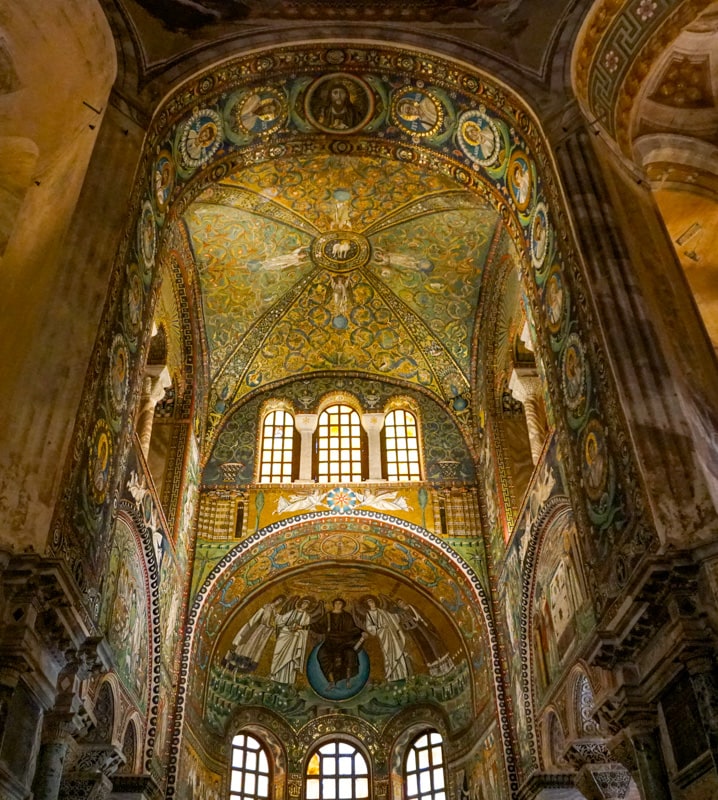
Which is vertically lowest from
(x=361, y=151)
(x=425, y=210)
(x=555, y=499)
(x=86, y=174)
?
(x=555, y=499)

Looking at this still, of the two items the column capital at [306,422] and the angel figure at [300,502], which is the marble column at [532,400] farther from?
the column capital at [306,422]

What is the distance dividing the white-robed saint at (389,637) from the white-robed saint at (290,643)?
1.30 meters

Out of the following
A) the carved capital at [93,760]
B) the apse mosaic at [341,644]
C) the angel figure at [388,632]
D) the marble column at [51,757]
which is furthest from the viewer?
the angel figure at [388,632]

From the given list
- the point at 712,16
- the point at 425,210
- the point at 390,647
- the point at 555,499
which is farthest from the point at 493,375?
the point at 712,16

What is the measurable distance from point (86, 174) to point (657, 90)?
23.1ft

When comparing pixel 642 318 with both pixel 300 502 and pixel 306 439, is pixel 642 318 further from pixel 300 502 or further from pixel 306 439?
pixel 306 439

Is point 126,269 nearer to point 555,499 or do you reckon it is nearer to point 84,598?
point 84,598

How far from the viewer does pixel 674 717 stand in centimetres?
630

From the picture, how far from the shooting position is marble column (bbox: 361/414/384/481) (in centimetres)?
1592

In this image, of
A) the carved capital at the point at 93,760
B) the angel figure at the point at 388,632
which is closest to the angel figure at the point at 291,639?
the angel figure at the point at 388,632

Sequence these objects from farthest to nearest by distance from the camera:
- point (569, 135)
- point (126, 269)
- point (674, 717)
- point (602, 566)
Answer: point (569, 135)
point (126, 269)
point (602, 566)
point (674, 717)

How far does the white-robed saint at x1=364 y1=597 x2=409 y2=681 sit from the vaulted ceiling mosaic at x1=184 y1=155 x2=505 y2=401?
183 inches

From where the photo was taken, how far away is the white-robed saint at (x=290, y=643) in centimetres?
1631

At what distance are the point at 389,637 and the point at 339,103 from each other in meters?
10.4
